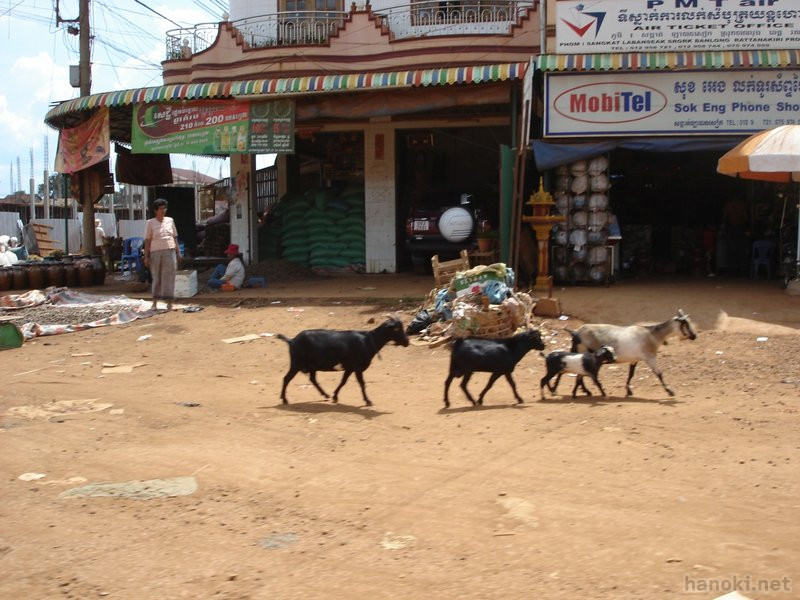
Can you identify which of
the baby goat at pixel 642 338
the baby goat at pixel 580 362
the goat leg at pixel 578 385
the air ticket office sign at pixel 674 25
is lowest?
the goat leg at pixel 578 385

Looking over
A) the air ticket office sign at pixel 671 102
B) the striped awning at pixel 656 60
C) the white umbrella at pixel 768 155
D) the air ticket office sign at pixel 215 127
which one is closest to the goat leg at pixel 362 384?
the white umbrella at pixel 768 155

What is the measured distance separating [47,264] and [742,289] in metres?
14.0

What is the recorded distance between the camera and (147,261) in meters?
13.8

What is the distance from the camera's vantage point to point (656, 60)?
14.4 metres

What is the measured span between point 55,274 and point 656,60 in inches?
512

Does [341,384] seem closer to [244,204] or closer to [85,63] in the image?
[244,204]

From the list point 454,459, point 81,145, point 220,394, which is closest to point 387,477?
point 454,459

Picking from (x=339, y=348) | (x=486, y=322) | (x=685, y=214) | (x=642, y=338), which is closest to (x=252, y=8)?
(x=685, y=214)

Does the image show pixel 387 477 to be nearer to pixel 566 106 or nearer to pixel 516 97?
pixel 566 106

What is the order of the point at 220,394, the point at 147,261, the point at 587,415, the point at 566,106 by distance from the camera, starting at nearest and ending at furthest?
the point at 587,415 < the point at 220,394 < the point at 147,261 < the point at 566,106

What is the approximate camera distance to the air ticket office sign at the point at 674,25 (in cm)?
1434

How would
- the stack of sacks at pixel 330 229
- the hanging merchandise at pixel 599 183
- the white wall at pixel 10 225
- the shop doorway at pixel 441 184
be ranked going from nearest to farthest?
the hanging merchandise at pixel 599 183 → the shop doorway at pixel 441 184 → the stack of sacks at pixel 330 229 → the white wall at pixel 10 225

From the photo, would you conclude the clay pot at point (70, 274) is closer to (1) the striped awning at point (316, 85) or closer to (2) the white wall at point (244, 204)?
(1) the striped awning at point (316, 85)

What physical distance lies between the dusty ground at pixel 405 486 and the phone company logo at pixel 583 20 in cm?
640
